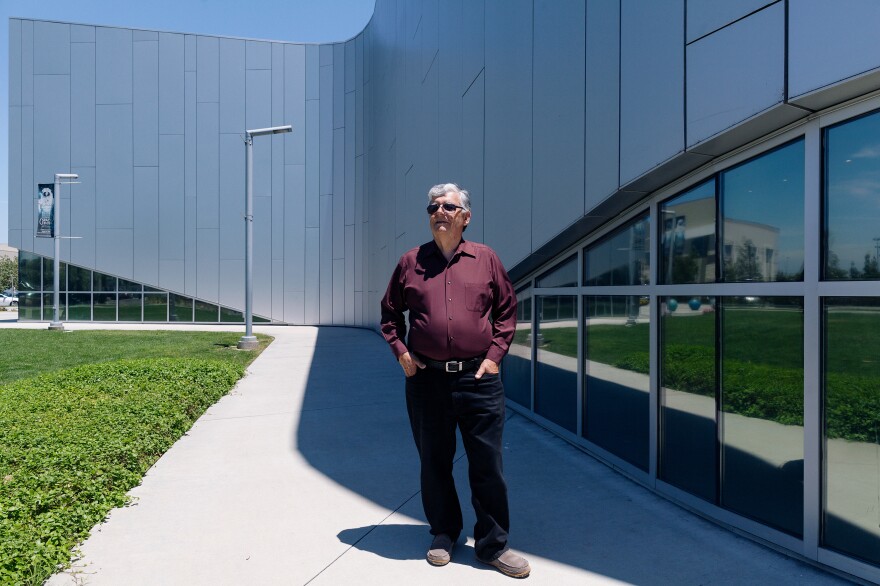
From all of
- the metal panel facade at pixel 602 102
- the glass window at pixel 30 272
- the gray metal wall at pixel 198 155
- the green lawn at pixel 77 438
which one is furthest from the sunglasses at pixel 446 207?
the glass window at pixel 30 272

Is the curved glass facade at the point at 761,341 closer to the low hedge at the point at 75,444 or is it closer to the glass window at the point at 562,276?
the glass window at the point at 562,276

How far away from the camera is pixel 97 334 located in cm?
1880

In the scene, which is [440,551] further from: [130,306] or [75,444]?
[130,306]

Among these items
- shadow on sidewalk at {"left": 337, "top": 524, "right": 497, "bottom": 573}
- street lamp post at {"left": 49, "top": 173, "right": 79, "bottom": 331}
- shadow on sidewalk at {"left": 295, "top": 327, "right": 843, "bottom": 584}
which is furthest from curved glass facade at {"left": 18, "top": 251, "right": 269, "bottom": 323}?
shadow on sidewalk at {"left": 337, "top": 524, "right": 497, "bottom": 573}

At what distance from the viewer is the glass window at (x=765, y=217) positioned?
344 cm

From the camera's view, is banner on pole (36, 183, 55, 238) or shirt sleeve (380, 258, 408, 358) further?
banner on pole (36, 183, 55, 238)

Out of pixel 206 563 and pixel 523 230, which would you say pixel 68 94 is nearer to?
pixel 523 230

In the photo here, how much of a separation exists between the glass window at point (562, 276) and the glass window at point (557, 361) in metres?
0.14

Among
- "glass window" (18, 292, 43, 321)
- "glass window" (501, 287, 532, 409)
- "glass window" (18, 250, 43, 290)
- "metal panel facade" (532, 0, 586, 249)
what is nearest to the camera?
"metal panel facade" (532, 0, 586, 249)

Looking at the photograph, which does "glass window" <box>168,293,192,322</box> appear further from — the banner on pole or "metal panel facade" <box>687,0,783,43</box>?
"metal panel facade" <box>687,0,783,43</box>

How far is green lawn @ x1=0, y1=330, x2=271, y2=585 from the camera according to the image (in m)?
3.35

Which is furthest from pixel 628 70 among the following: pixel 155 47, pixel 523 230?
pixel 155 47

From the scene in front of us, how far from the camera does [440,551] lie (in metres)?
3.32

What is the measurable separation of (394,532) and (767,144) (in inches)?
131
